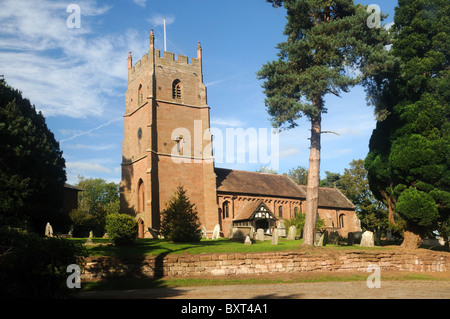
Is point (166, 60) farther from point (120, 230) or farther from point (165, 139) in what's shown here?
point (120, 230)

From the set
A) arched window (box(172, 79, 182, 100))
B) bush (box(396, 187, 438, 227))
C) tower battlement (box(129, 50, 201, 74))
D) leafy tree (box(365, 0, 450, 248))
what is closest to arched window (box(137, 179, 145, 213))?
arched window (box(172, 79, 182, 100))

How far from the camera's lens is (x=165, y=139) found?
41.4 m

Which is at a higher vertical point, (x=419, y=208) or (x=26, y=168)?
(x=26, y=168)

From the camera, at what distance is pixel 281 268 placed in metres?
17.9

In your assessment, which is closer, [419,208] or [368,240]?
[419,208]

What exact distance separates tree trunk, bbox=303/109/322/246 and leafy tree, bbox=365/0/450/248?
4.53 meters

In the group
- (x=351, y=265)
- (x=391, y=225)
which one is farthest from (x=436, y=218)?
(x=351, y=265)

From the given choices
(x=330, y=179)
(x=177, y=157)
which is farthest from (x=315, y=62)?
(x=330, y=179)

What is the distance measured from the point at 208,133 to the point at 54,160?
17012mm

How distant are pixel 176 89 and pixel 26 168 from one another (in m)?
20.8

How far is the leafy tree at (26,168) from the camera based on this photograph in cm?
2556

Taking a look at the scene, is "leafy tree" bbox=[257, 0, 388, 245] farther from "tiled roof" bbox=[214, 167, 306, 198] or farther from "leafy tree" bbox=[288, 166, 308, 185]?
"leafy tree" bbox=[288, 166, 308, 185]

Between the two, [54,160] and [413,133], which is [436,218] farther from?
[54,160]

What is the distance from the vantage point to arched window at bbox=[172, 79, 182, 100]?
43812 millimetres
